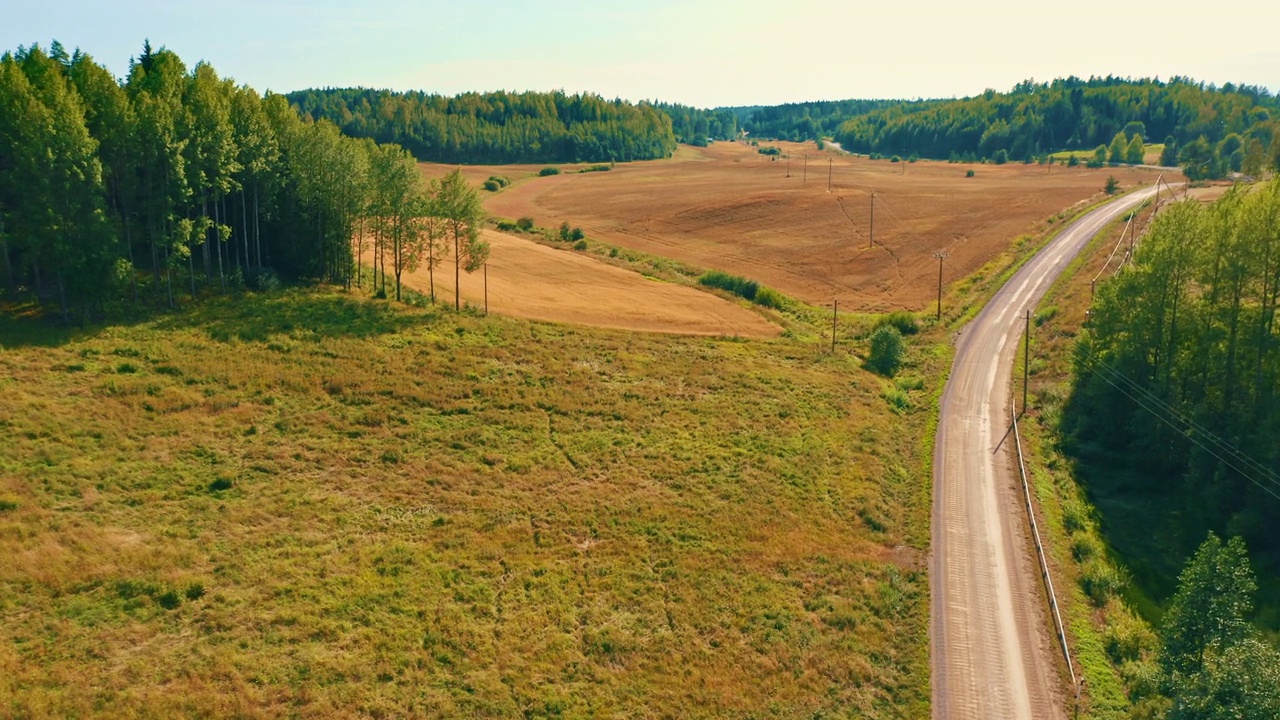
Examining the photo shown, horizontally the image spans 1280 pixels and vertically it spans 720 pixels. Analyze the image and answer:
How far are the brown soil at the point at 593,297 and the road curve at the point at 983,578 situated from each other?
72.8 ft

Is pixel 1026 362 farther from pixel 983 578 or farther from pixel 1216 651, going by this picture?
pixel 1216 651

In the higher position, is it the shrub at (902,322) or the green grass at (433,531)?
the shrub at (902,322)

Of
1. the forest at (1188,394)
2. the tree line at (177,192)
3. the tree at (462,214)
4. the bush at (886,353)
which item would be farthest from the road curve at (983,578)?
the tree line at (177,192)

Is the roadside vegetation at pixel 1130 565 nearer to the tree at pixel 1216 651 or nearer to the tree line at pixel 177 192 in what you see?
the tree at pixel 1216 651

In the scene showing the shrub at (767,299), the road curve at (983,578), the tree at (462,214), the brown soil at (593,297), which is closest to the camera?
the road curve at (983,578)

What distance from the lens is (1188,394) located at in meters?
46.3

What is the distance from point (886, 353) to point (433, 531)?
4355 centimetres

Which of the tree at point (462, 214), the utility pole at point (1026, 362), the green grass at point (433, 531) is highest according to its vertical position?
the tree at point (462, 214)

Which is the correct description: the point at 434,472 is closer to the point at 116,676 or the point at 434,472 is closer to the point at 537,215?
the point at 116,676

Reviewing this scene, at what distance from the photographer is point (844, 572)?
34.2 meters

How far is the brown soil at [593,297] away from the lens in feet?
237

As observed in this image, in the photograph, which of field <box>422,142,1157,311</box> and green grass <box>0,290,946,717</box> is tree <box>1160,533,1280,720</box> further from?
field <box>422,142,1157,311</box>

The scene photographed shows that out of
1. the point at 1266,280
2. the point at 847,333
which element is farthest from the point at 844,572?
the point at 847,333

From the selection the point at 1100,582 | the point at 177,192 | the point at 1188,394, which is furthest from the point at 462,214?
the point at 1188,394
